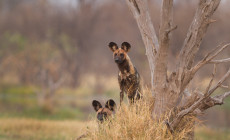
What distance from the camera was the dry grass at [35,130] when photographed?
830 cm

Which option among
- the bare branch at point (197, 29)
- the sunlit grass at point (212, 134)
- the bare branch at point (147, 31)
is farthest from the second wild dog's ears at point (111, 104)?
the sunlit grass at point (212, 134)

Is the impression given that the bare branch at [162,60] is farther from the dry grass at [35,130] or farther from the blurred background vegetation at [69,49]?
the blurred background vegetation at [69,49]

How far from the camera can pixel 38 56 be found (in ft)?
69.4

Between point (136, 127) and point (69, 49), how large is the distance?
862 inches

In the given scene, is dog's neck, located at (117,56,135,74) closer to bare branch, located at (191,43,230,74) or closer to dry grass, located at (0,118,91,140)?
bare branch, located at (191,43,230,74)

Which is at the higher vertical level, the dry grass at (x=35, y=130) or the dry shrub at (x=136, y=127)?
the dry grass at (x=35, y=130)

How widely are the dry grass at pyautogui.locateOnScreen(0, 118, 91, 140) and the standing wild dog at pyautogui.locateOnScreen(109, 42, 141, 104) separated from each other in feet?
8.34

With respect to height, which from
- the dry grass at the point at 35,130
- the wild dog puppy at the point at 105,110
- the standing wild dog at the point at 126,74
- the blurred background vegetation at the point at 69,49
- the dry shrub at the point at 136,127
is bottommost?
the dry shrub at the point at 136,127

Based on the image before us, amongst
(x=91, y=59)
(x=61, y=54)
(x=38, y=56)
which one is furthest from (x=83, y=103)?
(x=91, y=59)

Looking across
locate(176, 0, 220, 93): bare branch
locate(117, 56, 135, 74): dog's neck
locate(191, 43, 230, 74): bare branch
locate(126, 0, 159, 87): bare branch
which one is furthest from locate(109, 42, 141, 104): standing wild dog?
locate(191, 43, 230, 74): bare branch

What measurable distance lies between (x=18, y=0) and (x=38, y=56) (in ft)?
73.2

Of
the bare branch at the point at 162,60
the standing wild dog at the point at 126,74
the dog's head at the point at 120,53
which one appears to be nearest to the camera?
the bare branch at the point at 162,60

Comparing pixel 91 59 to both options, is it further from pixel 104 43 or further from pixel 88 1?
pixel 88 1

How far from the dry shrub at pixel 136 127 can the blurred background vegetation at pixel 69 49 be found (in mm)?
9972
